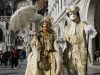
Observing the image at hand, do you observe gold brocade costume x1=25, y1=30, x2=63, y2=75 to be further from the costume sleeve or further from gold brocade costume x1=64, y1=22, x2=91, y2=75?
the costume sleeve

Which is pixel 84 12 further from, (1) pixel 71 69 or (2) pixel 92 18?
(1) pixel 71 69

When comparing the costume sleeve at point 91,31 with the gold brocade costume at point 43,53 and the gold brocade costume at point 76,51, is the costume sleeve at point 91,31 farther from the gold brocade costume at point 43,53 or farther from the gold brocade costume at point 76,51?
the gold brocade costume at point 43,53

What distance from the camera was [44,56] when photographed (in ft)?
18.7

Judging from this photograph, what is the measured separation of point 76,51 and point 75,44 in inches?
6.9

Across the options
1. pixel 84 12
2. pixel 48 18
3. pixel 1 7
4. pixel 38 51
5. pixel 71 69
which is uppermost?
pixel 1 7

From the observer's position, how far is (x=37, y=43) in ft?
18.6

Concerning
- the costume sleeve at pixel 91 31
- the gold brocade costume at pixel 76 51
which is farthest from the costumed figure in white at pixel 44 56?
the costume sleeve at pixel 91 31

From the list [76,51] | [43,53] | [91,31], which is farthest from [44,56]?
[91,31]

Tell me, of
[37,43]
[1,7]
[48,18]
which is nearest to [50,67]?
[37,43]

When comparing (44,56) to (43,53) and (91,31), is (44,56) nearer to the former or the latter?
(43,53)

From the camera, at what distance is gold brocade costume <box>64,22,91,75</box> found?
592 centimetres

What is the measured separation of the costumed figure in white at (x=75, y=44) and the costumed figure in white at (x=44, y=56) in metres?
0.36

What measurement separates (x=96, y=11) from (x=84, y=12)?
0.82 meters

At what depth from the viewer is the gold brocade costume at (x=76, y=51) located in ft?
19.4
